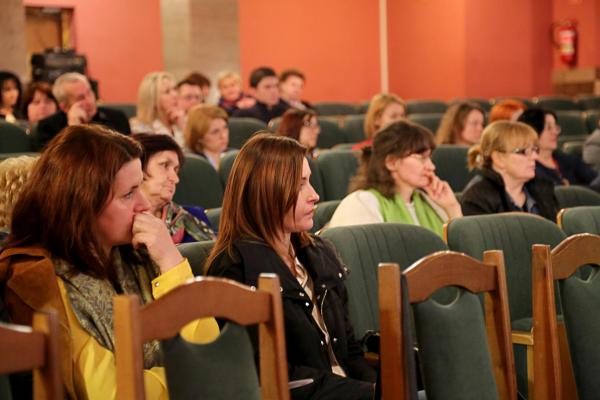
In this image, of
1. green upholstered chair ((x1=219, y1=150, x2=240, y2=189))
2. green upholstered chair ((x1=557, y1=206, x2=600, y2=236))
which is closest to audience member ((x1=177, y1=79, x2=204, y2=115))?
green upholstered chair ((x1=219, y1=150, x2=240, y2=189))

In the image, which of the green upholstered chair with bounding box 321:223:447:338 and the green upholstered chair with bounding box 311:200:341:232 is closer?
the green upholstered chair with bounding box 321:223:447:338

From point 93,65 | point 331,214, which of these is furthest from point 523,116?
point 93,65

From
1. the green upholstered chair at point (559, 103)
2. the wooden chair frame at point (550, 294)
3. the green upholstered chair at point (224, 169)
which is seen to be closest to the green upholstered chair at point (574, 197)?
the green upholstered chair at point (224, 169)

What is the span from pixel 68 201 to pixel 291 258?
738mm

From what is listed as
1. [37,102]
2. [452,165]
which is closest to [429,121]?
[452,165]

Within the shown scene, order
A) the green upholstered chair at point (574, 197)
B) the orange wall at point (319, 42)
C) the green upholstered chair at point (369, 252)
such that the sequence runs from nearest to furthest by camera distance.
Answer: the green upholstered chair at point (369, 252), the green upholstered chair at point (574, 197), the orange wall at point (319, 42)

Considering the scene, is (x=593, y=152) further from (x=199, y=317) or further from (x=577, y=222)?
(x=199, y=317)

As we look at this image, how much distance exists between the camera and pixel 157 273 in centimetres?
217

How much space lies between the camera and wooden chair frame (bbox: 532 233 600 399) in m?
2.29

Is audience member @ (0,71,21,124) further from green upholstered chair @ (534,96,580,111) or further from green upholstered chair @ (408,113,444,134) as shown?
green upholstered chair @ (534,96,580,111)

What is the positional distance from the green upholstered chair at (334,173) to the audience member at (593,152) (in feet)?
6.24

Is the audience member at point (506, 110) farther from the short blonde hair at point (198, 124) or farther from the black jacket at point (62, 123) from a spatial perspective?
the black jacket at point (62, 123)

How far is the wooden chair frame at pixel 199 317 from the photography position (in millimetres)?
1569

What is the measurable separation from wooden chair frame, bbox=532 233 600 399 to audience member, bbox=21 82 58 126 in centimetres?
451
